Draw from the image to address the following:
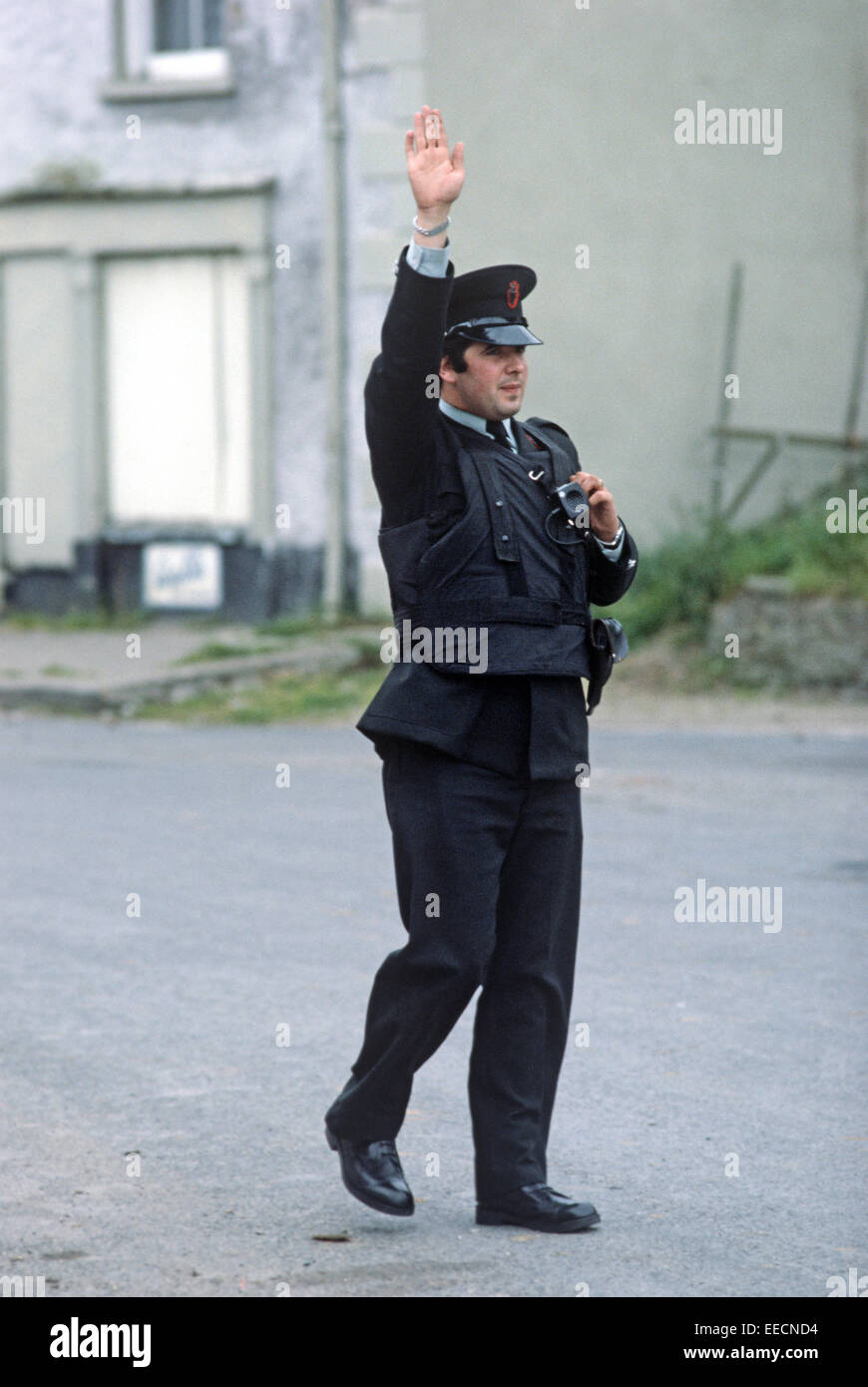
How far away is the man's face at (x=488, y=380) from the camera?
14.3ft

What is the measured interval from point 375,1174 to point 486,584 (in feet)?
4.12

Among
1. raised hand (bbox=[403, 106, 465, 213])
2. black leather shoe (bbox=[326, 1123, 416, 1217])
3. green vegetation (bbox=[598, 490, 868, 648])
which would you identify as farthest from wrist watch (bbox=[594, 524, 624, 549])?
green vegetation (bbox=[598, 490, 868, 648])

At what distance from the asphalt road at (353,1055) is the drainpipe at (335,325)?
6.19m

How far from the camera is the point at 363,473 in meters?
16.6

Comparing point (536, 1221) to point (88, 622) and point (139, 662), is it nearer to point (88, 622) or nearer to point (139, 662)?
point (139, 662)

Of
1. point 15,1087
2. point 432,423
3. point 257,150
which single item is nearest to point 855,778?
point 15,1087

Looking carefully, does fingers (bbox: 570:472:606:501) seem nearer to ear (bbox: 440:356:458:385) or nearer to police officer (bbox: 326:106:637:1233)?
police officer (bbox: 326:106:637:1233)

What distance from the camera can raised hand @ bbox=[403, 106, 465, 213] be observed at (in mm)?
4020

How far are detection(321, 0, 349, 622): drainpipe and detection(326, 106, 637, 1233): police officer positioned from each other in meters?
11.9

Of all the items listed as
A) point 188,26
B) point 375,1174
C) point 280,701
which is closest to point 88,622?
point 280,701

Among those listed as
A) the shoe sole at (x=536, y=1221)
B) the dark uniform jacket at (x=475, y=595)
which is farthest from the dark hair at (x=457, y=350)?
the shoe sole at (x=536, y=1221)

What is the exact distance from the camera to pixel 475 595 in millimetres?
4266

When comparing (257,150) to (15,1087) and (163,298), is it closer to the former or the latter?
(163,298)
